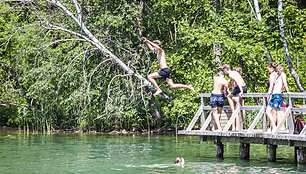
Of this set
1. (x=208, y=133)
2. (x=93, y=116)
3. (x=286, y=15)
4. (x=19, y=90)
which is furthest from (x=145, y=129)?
(x=208, y=133)

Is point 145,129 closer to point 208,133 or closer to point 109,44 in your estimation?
point 109,44

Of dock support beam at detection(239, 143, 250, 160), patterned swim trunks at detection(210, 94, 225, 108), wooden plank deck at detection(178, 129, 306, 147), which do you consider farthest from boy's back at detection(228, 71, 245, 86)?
dock support beam at detection(239, 143, 250, 160)

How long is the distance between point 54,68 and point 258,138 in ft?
40.5

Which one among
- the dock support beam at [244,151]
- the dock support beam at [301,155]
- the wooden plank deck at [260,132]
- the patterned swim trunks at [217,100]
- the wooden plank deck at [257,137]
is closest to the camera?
the wooden plank deck at [257,137]

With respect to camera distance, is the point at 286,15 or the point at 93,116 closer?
the point at 286,15

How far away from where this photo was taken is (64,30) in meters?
22.1

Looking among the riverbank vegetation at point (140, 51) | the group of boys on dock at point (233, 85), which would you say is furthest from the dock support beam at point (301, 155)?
the riverbank vegetation at point (140, 51)

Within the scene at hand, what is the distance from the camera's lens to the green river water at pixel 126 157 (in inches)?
503

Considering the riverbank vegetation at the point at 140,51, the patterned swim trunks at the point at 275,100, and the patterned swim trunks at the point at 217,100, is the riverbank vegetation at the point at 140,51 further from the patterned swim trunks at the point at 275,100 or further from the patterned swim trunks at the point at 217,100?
the patterned swim trunks at the point at 275,100

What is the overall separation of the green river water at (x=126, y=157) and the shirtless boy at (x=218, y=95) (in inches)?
53.2

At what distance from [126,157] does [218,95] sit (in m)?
3.58

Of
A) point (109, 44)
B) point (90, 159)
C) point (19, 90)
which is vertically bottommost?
point (90, 159)

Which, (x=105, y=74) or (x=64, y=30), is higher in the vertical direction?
(x=64, y=30)

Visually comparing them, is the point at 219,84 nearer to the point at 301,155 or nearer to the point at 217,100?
the point at 217,100
